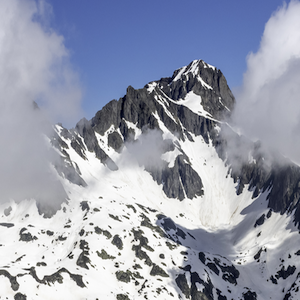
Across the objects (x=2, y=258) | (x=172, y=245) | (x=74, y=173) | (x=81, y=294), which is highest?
(x=74, y=173)

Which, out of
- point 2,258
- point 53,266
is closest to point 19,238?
point 2,258

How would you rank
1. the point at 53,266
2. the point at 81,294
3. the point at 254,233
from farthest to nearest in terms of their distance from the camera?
the point at 254,233
the point at 53,266
the point at 81,294

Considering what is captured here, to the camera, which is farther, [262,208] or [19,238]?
[262,208]

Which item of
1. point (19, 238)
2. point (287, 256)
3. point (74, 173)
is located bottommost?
point (287, 256)

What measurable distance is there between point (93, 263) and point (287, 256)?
78.6m

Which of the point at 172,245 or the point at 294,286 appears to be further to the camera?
the point at 172,245

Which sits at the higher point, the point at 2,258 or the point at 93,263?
the point at 2,258

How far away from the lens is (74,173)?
194m

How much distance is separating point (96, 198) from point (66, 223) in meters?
26.4

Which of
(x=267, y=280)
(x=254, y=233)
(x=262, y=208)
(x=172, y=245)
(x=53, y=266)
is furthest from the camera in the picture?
(x=262, y=208)

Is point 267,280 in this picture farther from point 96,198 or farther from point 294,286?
point 96,198

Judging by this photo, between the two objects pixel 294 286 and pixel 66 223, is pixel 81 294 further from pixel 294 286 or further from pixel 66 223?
pixel 294 286

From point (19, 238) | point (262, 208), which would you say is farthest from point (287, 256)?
point (19, 238)

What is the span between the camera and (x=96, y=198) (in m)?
183
